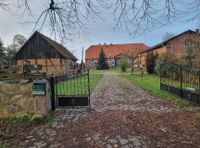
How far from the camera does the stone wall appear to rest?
7.82 m

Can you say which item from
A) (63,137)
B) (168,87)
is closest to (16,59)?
(168,87)

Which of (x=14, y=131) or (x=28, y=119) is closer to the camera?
(x=14, y=131)

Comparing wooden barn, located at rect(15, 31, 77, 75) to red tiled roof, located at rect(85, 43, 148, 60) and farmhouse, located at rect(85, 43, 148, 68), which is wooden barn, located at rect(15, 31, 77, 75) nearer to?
farmhouse, located at rect(85, 43, 148, 68)

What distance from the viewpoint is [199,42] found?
2000cm

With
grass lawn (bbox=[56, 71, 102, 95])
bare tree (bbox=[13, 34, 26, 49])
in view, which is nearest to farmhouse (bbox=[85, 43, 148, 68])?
bare tree (bbox=[13, 34, 26, 49])

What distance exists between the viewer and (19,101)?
7.89 meters

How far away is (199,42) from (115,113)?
15.1 meters

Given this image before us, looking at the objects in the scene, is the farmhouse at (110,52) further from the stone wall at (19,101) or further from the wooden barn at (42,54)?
the stone wall at (19,101)

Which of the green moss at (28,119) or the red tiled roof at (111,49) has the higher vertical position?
the red tiled roof at (111,49)

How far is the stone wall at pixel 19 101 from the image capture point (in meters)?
7.82

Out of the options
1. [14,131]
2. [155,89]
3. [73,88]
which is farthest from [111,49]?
[14,131]

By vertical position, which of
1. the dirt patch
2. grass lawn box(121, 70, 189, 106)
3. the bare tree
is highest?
the bare tree

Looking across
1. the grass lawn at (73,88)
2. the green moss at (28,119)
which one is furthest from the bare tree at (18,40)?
the green moss at (28,119)

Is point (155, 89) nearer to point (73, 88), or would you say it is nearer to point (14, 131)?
point (73, 88)
